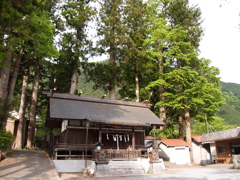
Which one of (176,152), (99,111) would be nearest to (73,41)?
(99,111)

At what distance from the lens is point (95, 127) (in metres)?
13.8

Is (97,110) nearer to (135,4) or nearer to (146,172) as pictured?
(146,172)

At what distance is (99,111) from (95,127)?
59.1 inches

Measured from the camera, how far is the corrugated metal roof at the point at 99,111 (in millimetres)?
12893

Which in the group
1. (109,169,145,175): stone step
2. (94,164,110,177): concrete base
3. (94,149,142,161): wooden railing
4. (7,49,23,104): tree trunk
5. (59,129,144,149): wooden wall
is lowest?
(109,169,145,175): stone step

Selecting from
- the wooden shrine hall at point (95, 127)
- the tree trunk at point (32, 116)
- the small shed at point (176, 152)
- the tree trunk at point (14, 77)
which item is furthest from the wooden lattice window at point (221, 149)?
the tree trunk at point (14, 77)

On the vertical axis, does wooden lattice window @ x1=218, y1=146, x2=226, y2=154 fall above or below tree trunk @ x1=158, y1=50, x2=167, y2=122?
below

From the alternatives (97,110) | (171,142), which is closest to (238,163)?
(171,142)

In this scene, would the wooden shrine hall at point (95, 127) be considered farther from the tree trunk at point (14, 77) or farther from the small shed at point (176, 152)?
the small shed at point (176, 152)

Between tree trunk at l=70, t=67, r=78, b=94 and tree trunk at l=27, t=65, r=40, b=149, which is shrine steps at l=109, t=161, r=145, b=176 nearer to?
tree trunk at l=70, t=67, r=78, b=94

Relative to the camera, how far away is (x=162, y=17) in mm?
25062

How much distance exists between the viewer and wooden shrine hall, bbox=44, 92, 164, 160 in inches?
479

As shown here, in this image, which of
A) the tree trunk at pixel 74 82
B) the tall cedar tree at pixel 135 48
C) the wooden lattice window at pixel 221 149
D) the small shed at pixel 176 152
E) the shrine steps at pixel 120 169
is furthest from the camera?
the tall cedar tree at pixel 135 48

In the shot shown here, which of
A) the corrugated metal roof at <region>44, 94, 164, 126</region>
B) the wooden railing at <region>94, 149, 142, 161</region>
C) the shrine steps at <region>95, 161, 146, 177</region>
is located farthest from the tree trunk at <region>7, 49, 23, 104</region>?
the shrine steps at <region>95, 161, 146, 177</region>
